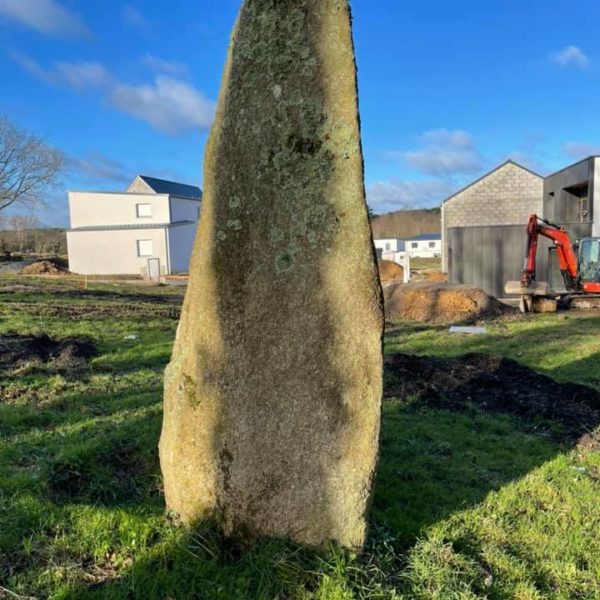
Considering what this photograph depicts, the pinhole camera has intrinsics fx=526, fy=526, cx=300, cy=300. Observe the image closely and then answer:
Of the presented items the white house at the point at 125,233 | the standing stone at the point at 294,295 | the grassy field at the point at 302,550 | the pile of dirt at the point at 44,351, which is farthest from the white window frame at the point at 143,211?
the standing stone at the point at 294,295

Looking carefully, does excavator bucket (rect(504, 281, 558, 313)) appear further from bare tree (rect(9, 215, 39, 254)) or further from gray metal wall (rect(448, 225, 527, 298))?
bare tree (rect(9, 215, 39, 254))

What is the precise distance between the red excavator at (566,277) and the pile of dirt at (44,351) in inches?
481

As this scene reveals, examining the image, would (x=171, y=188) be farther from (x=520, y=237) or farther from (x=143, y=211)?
(x=520, y=237)

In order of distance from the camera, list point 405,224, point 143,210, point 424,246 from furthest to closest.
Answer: point 405,224 → point 424,246 → point 143,210

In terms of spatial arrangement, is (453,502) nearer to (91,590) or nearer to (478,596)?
(478,596)

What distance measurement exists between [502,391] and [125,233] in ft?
108

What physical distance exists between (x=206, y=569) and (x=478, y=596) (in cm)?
127

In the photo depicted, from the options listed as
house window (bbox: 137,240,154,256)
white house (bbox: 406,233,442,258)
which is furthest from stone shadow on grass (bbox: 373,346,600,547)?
white house (bbox: 406,233,442,258)

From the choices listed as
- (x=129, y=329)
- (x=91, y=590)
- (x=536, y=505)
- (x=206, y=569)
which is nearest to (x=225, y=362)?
(x=206, y=569)

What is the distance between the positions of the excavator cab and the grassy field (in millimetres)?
12315

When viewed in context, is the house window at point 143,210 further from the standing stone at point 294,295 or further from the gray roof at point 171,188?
the standing stone at point 294,295

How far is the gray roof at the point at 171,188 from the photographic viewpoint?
39969 millimetres

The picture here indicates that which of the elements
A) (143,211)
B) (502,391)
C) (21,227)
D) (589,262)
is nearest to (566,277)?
(589,262)

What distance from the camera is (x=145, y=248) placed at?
35.3 meters
